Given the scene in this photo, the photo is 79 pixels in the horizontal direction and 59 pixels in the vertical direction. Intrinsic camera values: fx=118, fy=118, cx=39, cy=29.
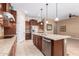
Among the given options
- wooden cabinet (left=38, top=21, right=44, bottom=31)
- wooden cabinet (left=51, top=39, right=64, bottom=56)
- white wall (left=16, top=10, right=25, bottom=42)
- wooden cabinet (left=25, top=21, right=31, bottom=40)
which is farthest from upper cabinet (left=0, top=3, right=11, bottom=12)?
wooden cabinet (left=51, top=39, right=64, bottom=56)

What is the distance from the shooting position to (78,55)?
1806 millimetres

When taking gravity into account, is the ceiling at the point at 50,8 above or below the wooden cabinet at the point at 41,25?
above

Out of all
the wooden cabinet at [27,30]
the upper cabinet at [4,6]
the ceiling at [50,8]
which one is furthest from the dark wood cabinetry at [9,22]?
the wooden cabinet at [27,30]

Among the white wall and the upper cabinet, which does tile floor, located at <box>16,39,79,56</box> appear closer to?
the white wall

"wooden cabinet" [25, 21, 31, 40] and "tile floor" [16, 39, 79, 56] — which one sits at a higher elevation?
"wooden cabinet" [25, 21, 31, 40]

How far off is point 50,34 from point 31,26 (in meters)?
0.33

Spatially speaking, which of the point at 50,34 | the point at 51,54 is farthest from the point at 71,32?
the point at 51,54

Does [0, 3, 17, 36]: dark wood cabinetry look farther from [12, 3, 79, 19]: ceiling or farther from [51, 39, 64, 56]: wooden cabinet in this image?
[51, 39, 64, 56]: wooden cabinet

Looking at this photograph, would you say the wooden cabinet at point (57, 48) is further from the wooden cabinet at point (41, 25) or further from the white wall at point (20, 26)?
the white wall at point (20, 26)

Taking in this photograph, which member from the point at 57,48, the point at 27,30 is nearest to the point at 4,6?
the point at 27,30

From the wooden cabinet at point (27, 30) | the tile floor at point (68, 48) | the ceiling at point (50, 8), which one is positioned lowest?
the tile floor at point (68, 48)

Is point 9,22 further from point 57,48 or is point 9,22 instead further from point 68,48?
point 68,48

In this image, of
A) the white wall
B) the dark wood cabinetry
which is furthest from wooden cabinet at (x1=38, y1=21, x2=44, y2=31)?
the dark wood cabinetry

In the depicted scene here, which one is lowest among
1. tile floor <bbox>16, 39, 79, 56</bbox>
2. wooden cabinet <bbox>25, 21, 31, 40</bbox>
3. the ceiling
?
tile floor <bbox>16, 39, 79, 56</bbox>
